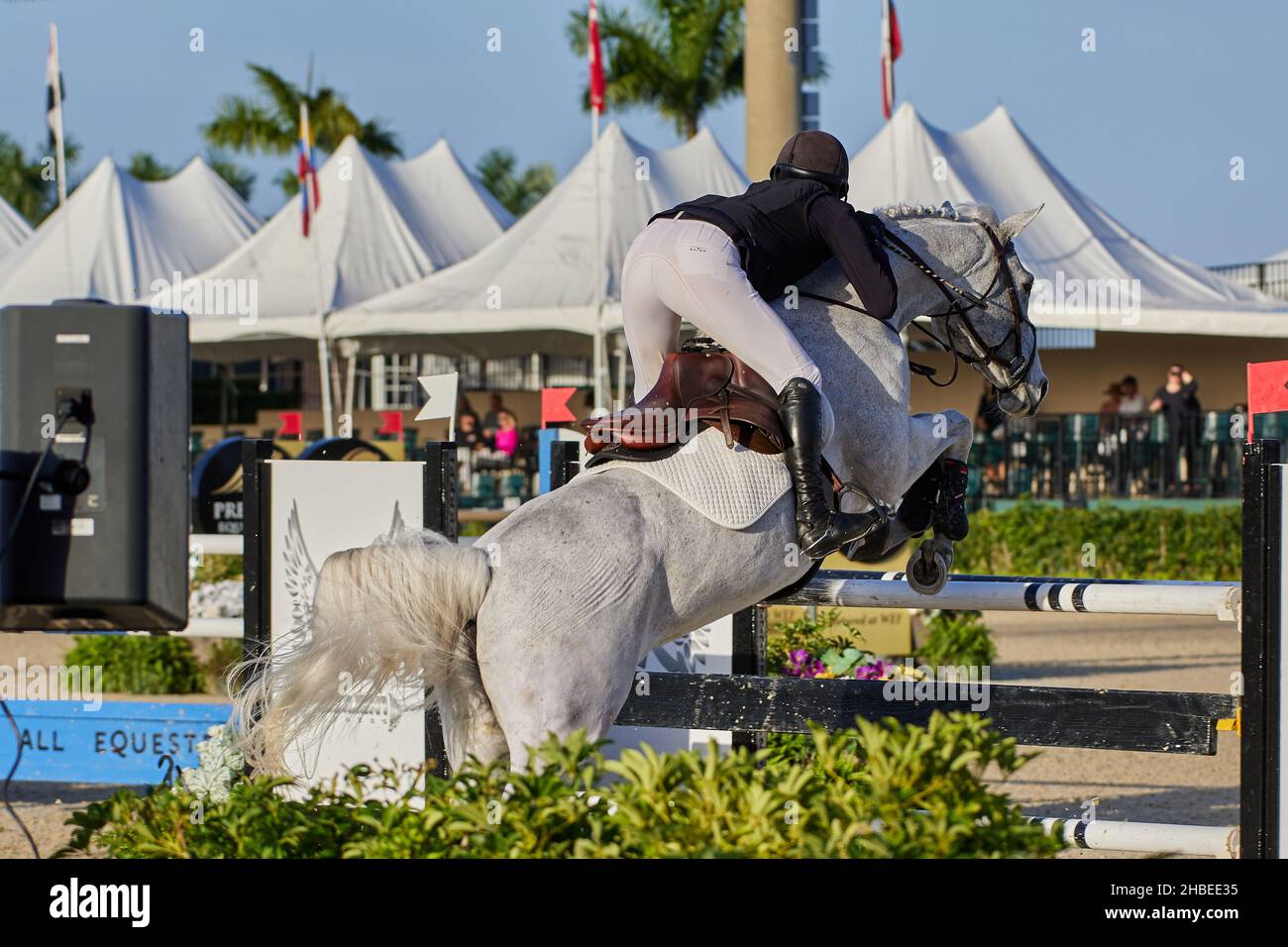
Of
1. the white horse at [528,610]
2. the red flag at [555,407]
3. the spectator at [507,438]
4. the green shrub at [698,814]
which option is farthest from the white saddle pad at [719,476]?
the spectator at [507,438]

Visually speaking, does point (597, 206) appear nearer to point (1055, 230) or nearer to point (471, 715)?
point (1055, 230)

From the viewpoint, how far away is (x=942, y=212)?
414 cm

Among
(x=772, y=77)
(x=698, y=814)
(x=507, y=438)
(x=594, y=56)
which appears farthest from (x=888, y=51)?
(x=698, y=814)

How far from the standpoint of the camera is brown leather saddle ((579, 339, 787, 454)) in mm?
3270

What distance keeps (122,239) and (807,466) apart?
21.8 meters

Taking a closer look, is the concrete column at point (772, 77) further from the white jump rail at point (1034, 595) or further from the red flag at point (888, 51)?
the red flag at point (888, 51)

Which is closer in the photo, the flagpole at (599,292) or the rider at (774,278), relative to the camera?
the rider at (774,278)

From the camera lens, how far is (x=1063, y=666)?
406 inches

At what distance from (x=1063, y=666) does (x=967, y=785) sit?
8.38 m

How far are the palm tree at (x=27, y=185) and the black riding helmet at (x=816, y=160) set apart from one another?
48810mm

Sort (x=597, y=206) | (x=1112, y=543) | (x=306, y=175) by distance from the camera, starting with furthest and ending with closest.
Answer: (x=306, y=175)
(x=597, y=206)
(x=1112, y=543)

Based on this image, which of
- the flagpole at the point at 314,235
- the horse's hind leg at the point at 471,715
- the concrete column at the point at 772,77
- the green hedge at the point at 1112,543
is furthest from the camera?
the flagpole at the point at 314,235

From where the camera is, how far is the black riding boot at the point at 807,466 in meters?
3.28
